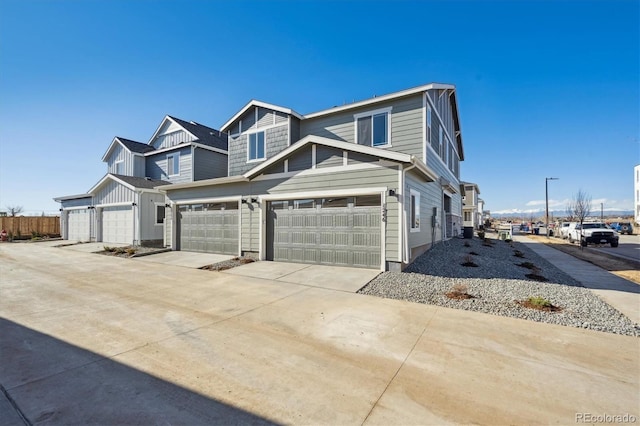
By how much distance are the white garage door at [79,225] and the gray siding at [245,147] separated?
12865 millimetres

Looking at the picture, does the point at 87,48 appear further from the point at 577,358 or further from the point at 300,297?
the point at 577,358

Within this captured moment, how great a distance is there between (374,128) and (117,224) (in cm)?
1674

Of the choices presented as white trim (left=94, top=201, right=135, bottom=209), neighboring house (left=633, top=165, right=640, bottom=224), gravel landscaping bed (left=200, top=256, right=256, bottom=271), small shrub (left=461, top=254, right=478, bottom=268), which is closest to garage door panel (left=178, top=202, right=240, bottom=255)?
gravel landscaping bed (left=200, top=256, right=256, bottom=271)

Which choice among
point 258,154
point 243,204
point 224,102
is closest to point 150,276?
point 243,204

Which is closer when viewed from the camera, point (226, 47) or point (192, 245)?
point (226, 47)

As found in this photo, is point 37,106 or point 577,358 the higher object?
point 37,106

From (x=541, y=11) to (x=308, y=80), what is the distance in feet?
30.0

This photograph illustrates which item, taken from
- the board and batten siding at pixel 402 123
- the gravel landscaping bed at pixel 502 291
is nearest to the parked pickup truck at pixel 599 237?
the gravel landscaping bed at pixel 502 291

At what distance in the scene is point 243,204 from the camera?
11578 millimetres

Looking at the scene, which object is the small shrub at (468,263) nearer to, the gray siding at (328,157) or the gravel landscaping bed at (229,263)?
the gray siding at (328,157)

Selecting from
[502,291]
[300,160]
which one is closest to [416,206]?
[502,291]

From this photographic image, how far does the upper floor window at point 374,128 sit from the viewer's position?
1141cm

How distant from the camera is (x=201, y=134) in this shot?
1944cm

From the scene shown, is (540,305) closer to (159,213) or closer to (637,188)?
(159,213)
